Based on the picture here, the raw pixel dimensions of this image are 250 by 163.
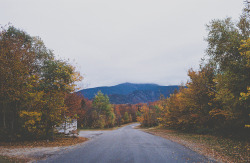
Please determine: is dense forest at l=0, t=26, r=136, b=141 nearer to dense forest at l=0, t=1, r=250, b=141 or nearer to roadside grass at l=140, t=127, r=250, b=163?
dense forest at l=0, t=1, r=250, b=141

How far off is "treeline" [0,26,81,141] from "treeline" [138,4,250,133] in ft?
49.3

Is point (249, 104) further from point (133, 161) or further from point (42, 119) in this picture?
point (42, 119)

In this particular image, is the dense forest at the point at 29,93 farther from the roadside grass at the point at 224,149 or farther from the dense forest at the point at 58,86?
the roadside grass at the point at 224,149

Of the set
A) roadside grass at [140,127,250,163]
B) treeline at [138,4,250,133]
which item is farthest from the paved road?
treeline at [138,4,250,133]

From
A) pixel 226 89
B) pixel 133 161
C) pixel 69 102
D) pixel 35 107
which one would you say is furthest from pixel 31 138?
pixel 226 89

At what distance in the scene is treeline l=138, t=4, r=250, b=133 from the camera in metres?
12.3

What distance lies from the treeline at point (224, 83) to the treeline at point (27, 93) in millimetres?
15042

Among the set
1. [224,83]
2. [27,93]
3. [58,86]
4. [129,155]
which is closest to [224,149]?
[224,83]

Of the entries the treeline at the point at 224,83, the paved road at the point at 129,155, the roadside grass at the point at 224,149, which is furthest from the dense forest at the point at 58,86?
the paved road at the point at 129,155

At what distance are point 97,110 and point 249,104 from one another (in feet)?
175

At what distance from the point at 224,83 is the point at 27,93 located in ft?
56.6

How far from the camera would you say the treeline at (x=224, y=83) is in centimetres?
1232

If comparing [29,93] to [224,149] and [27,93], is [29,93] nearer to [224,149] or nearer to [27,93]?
[27,93]

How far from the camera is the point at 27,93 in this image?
14.5 m
